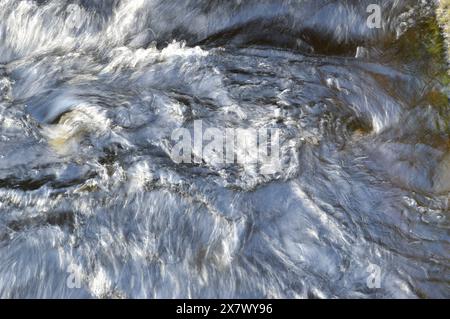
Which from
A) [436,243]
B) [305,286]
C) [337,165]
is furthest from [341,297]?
[337,165]

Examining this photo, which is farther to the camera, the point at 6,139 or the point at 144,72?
the point at 144,72

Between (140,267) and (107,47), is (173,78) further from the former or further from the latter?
(140,267)

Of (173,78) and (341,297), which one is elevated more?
(173,78)

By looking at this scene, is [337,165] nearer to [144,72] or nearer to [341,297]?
[341,297]
